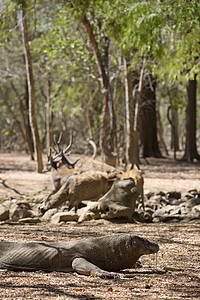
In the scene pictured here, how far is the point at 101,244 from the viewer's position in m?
4.80

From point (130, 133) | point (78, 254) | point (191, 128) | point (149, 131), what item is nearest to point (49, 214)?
point (78, 254)

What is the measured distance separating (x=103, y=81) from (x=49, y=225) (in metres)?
6.23

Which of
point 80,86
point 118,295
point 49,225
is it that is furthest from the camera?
point 80,86

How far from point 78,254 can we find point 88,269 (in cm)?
29

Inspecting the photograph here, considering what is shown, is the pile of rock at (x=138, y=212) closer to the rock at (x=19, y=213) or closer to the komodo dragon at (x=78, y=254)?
the rock at (x=19, y=213)

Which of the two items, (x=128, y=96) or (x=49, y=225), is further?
(x=128, y=96)

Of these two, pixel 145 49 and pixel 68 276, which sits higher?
pixel 145 49

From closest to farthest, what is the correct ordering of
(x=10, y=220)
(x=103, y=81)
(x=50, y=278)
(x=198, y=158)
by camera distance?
1. (x=50, y=278)
2. (x=10, y=220)
3. (x=103, y=81)
4. (x=198, y=158)

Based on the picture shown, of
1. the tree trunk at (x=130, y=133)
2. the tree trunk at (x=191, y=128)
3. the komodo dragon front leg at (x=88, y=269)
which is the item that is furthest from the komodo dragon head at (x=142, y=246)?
Answer: the tree trunk at (x=191, y=128)

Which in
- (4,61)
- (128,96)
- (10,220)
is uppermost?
(4,61)

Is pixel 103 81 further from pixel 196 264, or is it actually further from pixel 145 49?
pixel 196 264

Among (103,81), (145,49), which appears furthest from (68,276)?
(103,81)

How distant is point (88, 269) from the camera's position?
4.46m

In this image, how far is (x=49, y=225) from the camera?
773 centimetres
